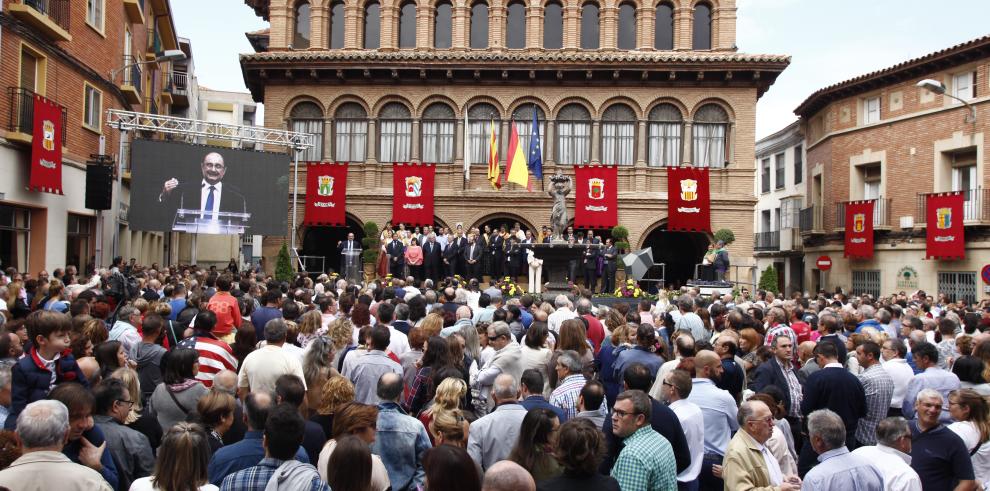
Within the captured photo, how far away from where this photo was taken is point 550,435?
16.2 feet

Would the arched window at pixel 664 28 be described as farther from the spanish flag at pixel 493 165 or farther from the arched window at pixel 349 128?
the arched window at pixel 349 128

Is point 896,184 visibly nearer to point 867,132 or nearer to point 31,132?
point 867,132

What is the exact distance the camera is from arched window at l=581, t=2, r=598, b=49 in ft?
104

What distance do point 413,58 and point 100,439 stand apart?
87.7ft

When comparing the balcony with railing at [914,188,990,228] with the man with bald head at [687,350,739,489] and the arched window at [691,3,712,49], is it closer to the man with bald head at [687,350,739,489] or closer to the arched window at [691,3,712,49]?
the arched window at [691,3,712,49]

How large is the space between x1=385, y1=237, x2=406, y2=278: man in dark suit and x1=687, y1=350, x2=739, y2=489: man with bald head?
18.9 m

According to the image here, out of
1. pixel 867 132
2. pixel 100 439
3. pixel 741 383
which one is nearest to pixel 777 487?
pixel 741 383

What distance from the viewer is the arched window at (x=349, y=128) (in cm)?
3142

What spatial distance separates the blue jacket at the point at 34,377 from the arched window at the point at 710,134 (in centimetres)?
2741

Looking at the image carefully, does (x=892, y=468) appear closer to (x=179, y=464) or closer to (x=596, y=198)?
(x=179, y=464)

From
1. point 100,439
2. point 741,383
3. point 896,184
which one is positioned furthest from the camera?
point 896,184

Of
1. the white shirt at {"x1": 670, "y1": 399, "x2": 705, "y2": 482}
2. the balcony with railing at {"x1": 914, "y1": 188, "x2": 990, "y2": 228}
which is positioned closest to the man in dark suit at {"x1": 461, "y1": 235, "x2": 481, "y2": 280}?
the balcony with railing at {"x1": 914, "y1": 188, "x2": 990, "y2": 228}

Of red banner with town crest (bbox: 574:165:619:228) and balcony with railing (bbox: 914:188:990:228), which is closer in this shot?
balcony with railing (bbox: 914:188:990:228)

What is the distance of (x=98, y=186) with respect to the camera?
21031 mm
